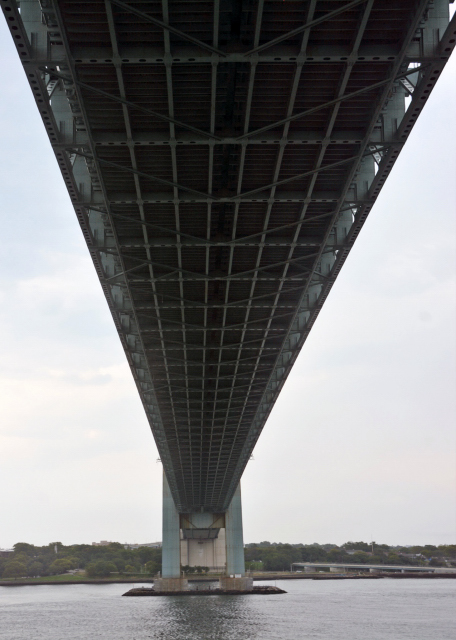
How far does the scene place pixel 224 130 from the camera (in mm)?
19172

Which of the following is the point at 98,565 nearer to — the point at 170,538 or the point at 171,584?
the point at 171,584

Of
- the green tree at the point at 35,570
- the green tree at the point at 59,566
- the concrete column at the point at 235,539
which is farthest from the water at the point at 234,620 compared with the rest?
the green tree at the point at 59,566

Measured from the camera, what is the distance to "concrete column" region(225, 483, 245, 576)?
96.4 metres

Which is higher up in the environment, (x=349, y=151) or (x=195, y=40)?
(x=349, y=151)

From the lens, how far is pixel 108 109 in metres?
18.2

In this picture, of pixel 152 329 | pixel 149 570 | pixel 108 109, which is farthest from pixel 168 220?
pixel 149 570

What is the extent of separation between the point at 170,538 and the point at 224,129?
280 feet

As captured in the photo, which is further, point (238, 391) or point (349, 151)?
point (238, 391)

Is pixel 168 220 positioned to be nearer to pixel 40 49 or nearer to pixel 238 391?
pixel 40 49

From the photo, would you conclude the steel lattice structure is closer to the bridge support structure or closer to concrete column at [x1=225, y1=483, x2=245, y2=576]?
the bridge support structure

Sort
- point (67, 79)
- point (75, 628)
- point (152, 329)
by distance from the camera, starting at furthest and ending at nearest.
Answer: point (75, 628) < point (152, 329) < point (67, 79)

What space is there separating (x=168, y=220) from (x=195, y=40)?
385 inches

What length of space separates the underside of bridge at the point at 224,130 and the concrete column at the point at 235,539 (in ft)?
225

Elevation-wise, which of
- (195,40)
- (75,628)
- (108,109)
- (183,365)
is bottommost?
(75,628)
